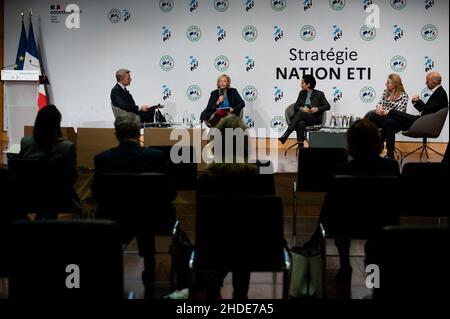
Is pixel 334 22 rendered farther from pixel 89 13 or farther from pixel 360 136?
pixel 360 136

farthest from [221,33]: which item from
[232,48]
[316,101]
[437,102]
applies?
[437,102]

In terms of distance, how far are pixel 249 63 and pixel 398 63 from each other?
8.55 feet

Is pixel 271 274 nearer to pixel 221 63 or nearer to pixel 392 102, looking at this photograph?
pixel 392 102

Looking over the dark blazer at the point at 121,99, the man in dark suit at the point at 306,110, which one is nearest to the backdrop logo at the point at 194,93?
the dark blazer at the point at 121,99

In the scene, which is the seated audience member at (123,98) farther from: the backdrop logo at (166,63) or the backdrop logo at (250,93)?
the backdrop logo at (250,93)

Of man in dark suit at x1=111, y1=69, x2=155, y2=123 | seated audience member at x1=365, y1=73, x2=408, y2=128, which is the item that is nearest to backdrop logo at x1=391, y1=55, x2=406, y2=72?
seated audience member at x1=365, y1=73, x2=408, y2=128

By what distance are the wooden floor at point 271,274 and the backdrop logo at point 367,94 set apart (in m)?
4.21

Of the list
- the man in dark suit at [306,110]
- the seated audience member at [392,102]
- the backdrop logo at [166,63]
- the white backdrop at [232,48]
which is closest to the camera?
the seated audience member at [392,102]

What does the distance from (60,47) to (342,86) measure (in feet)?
17.0

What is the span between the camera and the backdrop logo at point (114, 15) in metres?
10.5

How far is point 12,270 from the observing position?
2281mm

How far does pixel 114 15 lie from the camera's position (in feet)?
34.3

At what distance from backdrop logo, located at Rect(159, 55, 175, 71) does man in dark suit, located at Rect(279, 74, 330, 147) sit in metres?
2.66

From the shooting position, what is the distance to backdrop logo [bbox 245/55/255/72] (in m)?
10.3
